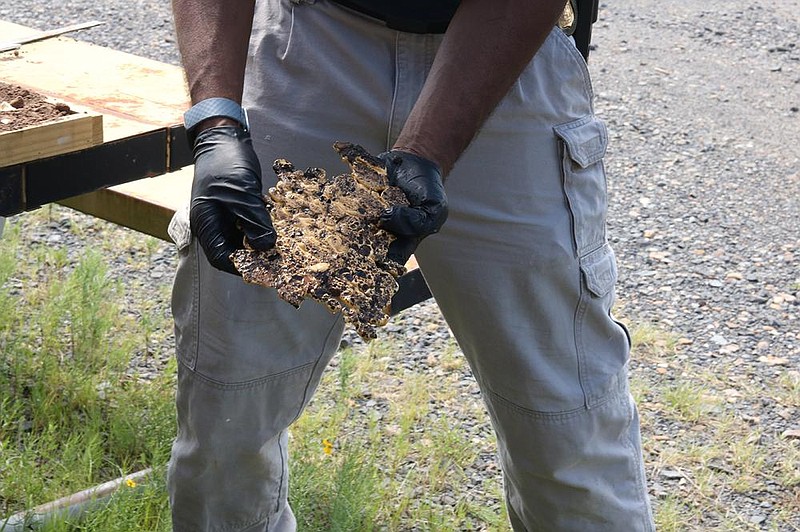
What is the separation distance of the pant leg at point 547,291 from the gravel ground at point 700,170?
1.11 metres

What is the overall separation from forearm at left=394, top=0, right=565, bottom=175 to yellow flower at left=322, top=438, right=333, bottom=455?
1335 millimetres

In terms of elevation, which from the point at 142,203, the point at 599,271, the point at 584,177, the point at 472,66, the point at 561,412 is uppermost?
the point at 472,66

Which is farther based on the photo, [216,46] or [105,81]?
[105,81]

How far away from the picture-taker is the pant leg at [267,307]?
1758mm

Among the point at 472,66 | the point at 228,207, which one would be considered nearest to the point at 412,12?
the point at 472,66

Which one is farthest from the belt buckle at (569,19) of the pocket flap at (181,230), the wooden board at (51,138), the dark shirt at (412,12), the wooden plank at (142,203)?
the wooden plank at (142,203)

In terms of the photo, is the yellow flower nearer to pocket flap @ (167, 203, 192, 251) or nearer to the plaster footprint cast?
pocket flap @ (167, 203, 192, 251)

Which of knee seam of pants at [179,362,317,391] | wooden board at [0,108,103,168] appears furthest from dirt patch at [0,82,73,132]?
knee seam of pants at [179,362,317,391]

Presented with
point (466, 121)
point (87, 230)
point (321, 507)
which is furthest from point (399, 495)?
point (87, 230)

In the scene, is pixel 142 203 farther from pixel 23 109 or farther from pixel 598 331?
pixel 598 331

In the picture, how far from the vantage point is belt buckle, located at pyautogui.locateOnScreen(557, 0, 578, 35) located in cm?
184

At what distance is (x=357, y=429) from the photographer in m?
3.02

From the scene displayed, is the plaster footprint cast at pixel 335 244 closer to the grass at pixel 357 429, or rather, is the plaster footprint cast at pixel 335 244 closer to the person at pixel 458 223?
the person at pixel 458 223

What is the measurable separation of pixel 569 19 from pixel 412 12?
31 cm
